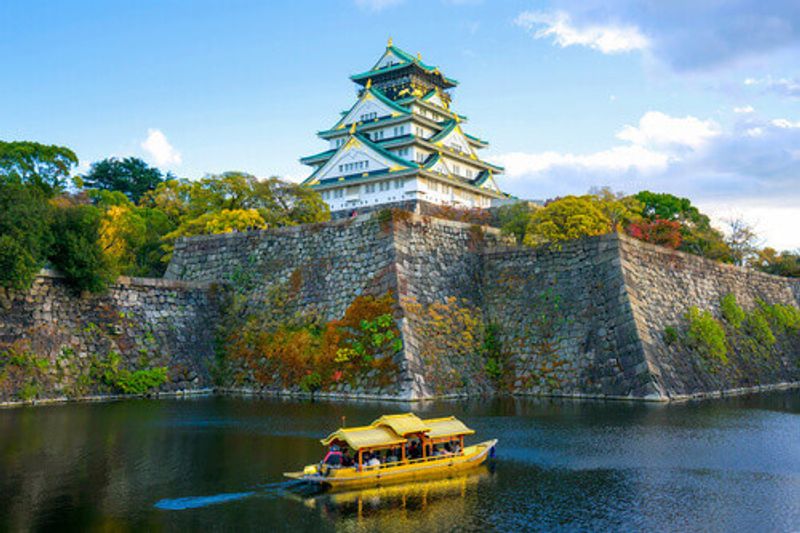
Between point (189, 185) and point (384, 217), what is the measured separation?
2154cm

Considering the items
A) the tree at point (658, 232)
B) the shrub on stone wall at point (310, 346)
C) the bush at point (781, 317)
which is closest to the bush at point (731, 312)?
the bush at point (781, 317)

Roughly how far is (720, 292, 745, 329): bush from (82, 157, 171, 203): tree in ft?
163

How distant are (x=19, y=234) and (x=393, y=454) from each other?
1585cm

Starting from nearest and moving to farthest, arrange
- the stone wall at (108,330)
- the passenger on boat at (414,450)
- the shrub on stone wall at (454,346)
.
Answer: the passenger on boat at (414,450)
the stone wall at (108,330)
the shrub on stone wall at (454,346)

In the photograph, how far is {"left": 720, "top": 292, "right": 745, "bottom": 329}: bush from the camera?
33688 millimetres

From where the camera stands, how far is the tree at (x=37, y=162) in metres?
32.2

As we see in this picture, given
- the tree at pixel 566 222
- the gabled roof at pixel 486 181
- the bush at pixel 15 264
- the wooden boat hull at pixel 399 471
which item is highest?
the gabled roof at pixel 486 181

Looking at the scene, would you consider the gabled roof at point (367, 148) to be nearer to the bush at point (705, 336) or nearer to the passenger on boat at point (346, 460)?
the bush at point (705, 336)

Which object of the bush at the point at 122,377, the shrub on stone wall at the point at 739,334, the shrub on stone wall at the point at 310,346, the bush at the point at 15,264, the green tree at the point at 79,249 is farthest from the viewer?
the shrub on stone wall at the point at 739,334

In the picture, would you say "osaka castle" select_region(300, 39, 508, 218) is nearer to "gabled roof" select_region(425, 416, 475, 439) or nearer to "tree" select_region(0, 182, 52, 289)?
"tree" select_region(0, 182, 52, 289)

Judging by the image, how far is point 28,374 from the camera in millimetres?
25203

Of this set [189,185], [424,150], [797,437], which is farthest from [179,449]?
[424,150]

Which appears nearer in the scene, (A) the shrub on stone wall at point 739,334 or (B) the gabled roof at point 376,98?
(A) the shrub on stone wall at point 739,334

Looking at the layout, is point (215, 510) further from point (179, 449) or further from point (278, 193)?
point (278, 193)
